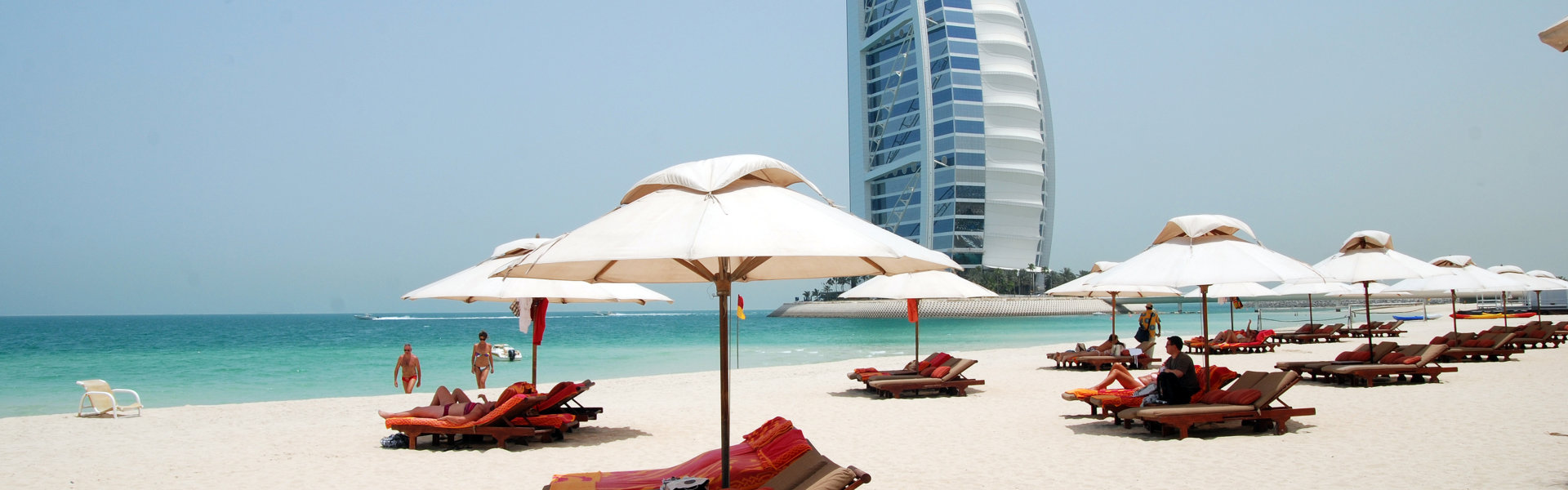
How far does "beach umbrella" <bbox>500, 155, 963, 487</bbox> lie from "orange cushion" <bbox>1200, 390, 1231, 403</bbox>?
3.95 meters

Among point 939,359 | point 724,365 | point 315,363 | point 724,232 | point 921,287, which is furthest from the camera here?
point 315,363

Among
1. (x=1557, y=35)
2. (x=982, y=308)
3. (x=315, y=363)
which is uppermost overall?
(x=1557, y=35)

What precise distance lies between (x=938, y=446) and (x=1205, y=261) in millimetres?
2541

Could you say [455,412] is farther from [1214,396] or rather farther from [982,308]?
[982,308]

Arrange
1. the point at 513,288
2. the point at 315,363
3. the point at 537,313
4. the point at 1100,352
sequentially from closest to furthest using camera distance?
the point at 513,288, the point at 537,313, the point at 1100,352, the point at 315,363

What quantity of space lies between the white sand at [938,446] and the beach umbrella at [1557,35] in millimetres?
2974

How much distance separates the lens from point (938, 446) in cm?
728

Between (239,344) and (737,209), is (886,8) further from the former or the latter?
(737,209)

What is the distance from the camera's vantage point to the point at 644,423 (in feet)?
30.2

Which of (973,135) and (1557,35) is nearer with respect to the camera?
(1557,35)

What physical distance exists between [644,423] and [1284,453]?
17.8 ft

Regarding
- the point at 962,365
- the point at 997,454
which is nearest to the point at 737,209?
the point at 997,454

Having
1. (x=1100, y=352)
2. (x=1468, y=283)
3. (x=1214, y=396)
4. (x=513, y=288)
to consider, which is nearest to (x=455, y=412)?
(x=513, y=288)

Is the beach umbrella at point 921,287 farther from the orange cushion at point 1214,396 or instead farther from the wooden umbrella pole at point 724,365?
the wooden umbrella pole at point 724,365
